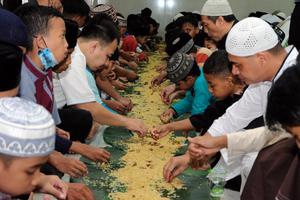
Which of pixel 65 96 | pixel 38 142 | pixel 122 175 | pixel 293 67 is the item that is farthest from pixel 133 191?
pixel 293 67

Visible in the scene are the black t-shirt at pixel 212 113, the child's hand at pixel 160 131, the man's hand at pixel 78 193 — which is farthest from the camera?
the child's hand at pixel 160 131

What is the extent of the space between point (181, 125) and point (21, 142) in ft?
6.41

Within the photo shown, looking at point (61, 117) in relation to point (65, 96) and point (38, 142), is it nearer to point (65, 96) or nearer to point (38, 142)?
point (65, 96)

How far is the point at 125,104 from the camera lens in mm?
4191

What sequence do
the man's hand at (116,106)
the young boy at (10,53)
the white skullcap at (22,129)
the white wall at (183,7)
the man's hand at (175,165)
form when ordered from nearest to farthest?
the white skullcap at (22,129), the young boy at (10,53), the man's hand at (175,165), the man's hand at (116,106), the white wall at (183,7)

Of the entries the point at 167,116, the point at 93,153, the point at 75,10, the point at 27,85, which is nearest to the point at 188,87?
the point at 167,116

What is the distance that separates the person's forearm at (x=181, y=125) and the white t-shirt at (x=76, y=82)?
61 centimetres

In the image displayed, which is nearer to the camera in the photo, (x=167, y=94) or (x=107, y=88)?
(x=107, y=88)

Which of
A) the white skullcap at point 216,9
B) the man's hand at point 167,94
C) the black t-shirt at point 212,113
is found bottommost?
the man's hand at point 167,94

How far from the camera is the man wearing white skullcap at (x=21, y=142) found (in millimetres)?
1486

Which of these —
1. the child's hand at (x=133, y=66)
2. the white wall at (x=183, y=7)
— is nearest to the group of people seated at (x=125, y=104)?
the child's hand at (x=133, y=66)

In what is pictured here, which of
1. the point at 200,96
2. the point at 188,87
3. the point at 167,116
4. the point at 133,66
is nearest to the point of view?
the point at 200,96

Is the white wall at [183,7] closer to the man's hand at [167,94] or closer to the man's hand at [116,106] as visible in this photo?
the man's hand at [167,94]

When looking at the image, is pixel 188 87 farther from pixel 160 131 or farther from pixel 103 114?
pixel 103 114
